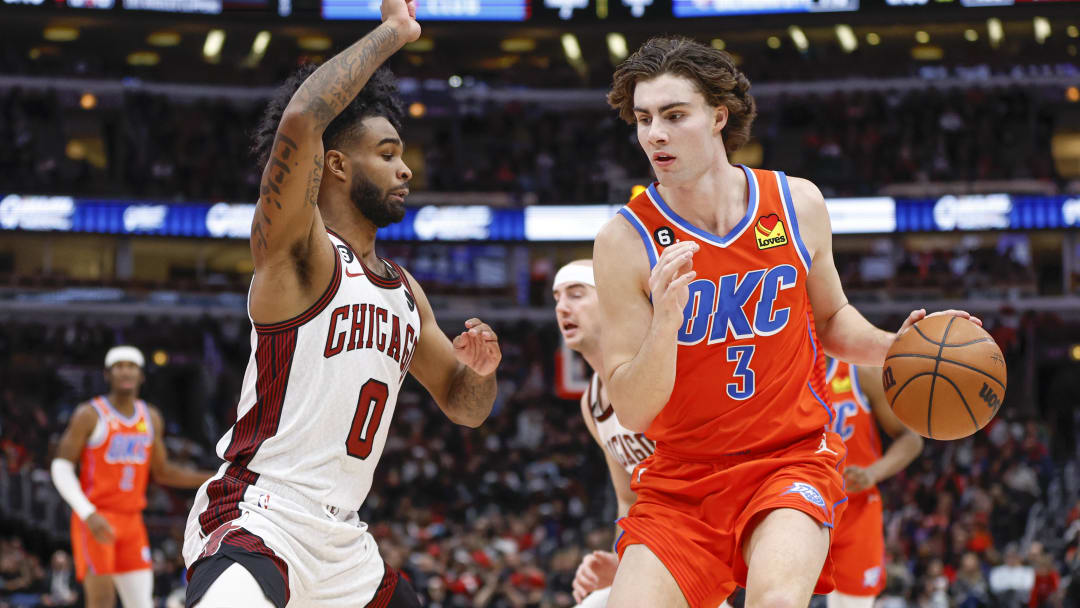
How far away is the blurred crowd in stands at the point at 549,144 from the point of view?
89.0ft

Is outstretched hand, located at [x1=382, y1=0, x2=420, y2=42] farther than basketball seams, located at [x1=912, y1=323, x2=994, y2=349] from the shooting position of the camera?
No

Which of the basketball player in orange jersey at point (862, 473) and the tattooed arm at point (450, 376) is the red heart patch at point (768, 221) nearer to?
the tattooed arm at point (450, 376)

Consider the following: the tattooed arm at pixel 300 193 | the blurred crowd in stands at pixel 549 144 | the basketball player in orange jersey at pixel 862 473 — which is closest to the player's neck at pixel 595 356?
the basketball player in orange jersey at pixel 862 473

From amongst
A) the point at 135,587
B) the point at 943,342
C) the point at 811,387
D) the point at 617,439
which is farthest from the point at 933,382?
the point at 135,587

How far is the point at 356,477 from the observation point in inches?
163

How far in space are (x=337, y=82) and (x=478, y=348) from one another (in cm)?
117

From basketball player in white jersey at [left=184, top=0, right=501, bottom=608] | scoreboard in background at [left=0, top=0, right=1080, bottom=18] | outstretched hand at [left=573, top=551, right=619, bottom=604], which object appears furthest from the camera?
scoreboard in background at [left=0, top=0, right=1080, bottom=18]

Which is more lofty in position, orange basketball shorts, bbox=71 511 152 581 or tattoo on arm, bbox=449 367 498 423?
tattoo on arm, bbox=449 367 498 423

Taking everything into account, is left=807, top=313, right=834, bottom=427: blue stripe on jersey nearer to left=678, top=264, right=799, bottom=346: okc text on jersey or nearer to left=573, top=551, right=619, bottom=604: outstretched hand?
left=678, top=264, right=799, bottom=346: okc text on jersey

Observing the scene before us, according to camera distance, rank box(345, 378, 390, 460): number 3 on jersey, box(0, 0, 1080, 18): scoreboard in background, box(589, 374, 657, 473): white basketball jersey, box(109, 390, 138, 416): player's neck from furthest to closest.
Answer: box(0, 0, 1080, 18): scoreboard in background → box(109, 390, 138, 416): player's neck → box(589, 374, 657, 473): white basketball jersey → box(345, 378, 390, 460): number 3 on jersey

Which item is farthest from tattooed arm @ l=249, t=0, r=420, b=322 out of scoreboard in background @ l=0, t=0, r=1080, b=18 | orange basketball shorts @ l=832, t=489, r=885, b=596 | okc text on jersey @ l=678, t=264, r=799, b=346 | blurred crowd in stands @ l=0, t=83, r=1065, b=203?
scoreboard in background @ l=0, t=0, r=1080, b=18

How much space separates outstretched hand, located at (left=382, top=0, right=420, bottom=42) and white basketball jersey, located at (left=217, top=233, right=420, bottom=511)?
2.73 ft

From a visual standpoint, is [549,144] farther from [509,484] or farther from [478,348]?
[478,348]

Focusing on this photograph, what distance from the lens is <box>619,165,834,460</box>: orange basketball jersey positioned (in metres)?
4.21
